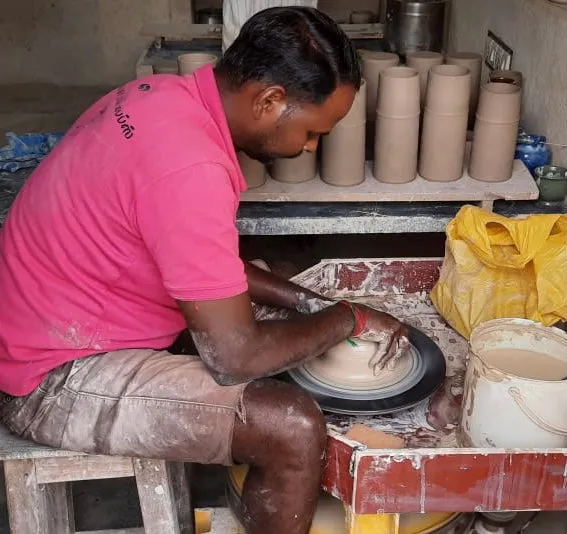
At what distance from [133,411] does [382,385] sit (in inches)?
24.3

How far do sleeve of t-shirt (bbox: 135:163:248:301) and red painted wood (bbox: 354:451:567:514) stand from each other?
49 cm

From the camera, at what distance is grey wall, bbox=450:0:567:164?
2.75 metres

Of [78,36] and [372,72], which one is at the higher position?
[372,72]

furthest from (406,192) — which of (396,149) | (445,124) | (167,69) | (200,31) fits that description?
(200,31)

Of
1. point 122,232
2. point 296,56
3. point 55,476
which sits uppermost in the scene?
point 296,56

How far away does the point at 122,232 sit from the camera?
1.66 meters

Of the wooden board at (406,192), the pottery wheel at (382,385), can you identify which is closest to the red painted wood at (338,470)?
the pottery wheel at (382,385)

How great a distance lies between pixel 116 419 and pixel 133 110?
0.67 metres

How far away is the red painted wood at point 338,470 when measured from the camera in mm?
1703

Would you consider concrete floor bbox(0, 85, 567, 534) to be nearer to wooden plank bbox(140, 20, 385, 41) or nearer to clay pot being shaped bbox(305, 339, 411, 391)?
clay pot being shaped bbox(305, 339, 411, 391)

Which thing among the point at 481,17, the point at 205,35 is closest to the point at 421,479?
the point at 481,17

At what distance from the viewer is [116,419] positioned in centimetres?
173

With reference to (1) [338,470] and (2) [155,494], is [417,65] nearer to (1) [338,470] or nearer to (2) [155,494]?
(1) [338,470]

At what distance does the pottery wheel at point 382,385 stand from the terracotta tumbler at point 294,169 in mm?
911
